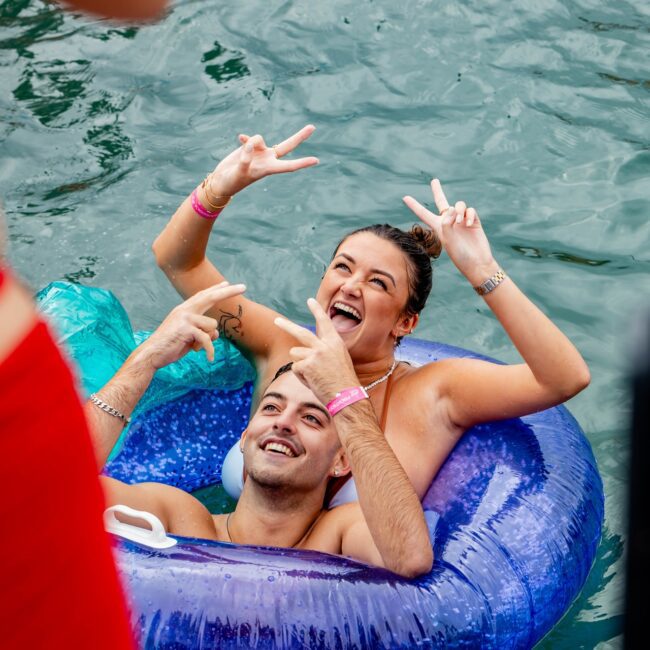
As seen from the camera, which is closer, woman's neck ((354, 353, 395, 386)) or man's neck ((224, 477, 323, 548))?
man's neck ((224, 477, 323, 548))

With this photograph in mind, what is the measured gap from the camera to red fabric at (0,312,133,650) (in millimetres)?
851

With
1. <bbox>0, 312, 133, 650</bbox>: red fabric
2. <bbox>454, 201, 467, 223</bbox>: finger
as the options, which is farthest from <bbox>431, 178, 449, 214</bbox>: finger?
<bbox>0, 312, 133, 650</bbox>: red fabric

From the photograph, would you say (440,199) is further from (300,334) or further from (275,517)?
(275,517)

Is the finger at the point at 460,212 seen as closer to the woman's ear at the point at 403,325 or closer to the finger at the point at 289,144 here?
the woman's ear at the point at 403,325

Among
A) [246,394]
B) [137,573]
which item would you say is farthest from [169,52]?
[137,573]

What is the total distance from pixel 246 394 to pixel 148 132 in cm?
220

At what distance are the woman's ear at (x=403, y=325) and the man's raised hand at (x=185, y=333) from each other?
544 mm

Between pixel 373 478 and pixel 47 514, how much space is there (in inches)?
74.3

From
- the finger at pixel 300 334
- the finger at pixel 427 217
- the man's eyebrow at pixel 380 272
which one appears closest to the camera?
the finger at pixel 300 334

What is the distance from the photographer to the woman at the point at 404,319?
3.07 m

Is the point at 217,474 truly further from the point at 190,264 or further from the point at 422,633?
the point at 422,633

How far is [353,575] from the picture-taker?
2664 mm

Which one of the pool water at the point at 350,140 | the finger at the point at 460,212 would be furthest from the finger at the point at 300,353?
the pool water at the point at 350,140

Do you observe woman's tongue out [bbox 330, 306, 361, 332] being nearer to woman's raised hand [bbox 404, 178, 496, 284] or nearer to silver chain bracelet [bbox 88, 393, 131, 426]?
woman's raised hand [bbox 404, 178, 496, 284]
